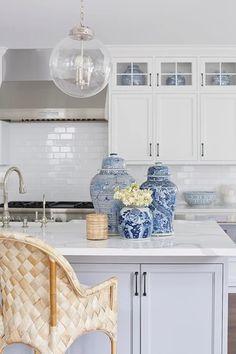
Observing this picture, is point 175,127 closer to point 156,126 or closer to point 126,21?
point 156,126

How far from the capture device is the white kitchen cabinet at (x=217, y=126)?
5062 millimetres

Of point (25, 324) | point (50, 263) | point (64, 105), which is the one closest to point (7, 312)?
point (25, 324)

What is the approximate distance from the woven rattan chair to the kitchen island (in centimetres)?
40

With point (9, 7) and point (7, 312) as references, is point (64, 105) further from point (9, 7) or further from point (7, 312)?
point (7, 312)

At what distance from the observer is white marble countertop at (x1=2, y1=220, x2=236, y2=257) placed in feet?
7.45

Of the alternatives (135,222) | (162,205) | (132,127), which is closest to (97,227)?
(135,222)

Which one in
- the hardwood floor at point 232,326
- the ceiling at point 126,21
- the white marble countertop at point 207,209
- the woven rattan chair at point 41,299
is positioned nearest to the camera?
the woven rattan chair at point 41,299

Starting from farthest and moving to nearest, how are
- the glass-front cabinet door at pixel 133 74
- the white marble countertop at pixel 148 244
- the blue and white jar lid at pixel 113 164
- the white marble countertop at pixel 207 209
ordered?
1. the glass-front cabinet door at pixel 133 74
2. the white marble countertop at pixel 207 209
3. the blue and white jar lid at pixel 113 164
4. the white marble countertop at pixel 148 244

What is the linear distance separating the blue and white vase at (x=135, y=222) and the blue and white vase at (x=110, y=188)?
0.44 ft

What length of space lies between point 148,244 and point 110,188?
1.43 ft

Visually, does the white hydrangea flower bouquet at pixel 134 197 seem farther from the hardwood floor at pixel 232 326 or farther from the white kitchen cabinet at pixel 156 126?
the white kitchen cabinet at pixel 156 126

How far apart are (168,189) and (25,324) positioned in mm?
1065

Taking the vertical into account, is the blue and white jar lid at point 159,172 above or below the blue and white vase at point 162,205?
above

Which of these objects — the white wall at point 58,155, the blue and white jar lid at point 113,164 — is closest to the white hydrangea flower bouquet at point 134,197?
the blue and white jar lid at point 113,164
